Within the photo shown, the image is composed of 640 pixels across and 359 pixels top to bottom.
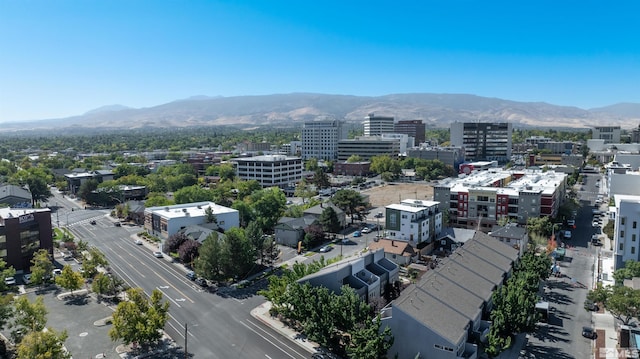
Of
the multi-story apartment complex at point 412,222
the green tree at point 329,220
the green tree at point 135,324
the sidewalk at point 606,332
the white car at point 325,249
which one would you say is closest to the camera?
the green tree at point 135,324

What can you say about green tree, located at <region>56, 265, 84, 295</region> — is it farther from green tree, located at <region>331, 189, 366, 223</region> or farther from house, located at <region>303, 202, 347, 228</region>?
green tree, located at <region>331, 189, 366, 223</region>

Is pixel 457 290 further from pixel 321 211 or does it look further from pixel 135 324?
pixel 321 211

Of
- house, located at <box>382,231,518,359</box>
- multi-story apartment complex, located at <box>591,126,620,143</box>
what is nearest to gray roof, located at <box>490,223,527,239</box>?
house, located at <box>382,231,518,359</box>

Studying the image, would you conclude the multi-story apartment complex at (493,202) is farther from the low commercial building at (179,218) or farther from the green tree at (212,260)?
the green tree at (212,260)

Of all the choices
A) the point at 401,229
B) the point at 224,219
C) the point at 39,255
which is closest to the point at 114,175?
the point at 224,219

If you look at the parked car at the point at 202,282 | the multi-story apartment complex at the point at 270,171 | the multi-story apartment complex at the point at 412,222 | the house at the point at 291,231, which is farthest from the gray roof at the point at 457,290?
the multi-story apartment complex at the point at 270,171

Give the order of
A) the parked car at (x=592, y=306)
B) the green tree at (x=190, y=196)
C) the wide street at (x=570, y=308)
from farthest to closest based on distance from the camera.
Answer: the green tree at (x=190, y=196)
the parked car at (x=592, y=306)
the wide street at (x=570, y=308)

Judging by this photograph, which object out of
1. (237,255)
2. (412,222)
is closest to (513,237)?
(412,222)
